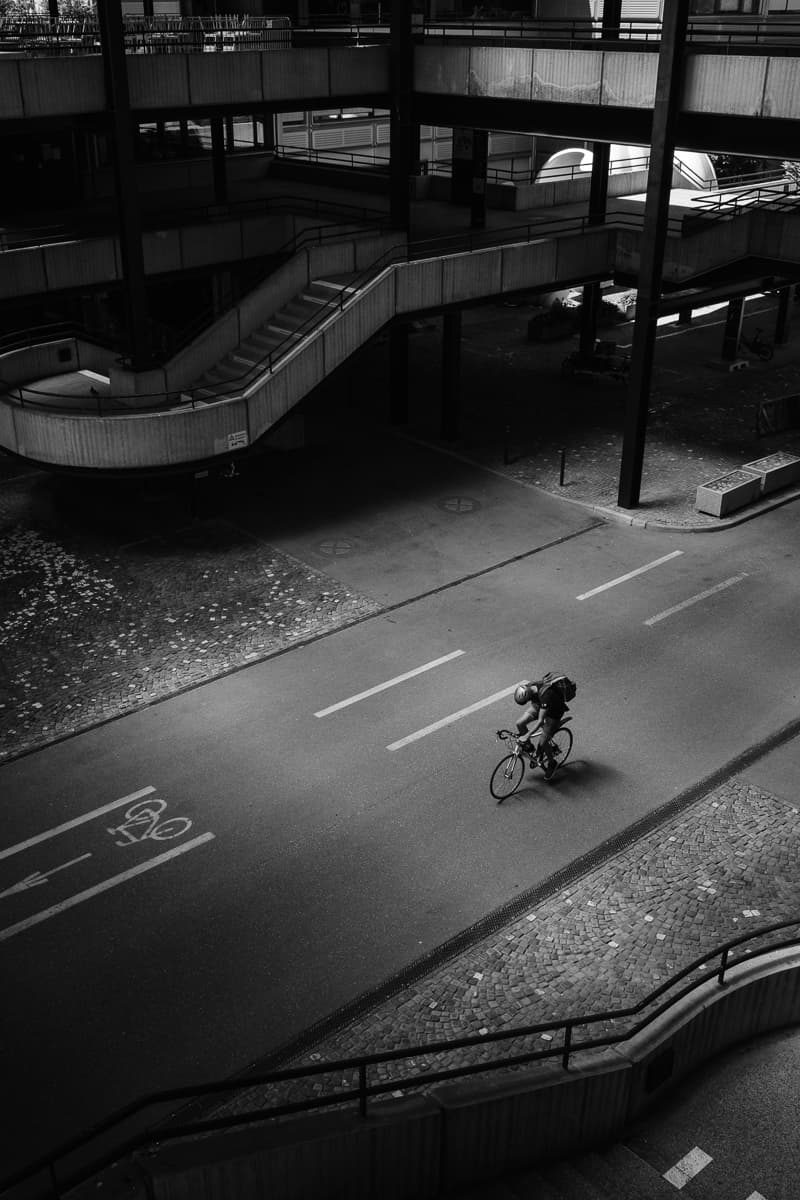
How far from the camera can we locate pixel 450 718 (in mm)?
17406

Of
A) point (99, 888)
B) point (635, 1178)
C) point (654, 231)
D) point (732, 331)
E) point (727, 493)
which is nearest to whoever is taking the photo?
point (635, 1178)

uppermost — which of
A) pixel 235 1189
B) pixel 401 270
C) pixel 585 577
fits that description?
pixel 401 270

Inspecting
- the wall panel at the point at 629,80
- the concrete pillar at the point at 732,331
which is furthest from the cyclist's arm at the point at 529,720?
the concrete pillar at the point at 732,331

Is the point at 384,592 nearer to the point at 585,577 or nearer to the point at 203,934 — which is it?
the point at 585,577

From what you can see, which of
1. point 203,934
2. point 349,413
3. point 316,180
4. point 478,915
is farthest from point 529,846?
point 316,180

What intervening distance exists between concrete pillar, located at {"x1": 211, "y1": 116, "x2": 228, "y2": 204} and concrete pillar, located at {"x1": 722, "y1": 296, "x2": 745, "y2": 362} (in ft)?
52.5

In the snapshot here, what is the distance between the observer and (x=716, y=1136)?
10398 millimetres

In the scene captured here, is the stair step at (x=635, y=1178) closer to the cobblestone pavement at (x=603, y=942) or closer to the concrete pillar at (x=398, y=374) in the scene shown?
the cobblestone pavement at (x=603, y=942)

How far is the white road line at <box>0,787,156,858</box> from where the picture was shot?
14469mm

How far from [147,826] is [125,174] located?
13.9m

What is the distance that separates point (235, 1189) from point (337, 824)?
641 cm

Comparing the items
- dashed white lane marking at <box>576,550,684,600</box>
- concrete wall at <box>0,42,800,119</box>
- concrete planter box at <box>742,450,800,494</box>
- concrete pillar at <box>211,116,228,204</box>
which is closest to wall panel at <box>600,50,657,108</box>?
concrete wall at <box>0,42,800,119</box>

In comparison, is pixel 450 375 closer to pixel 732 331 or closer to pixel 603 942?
pixel 732 331

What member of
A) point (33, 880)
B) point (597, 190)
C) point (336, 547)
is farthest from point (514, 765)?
point (597, 190)
